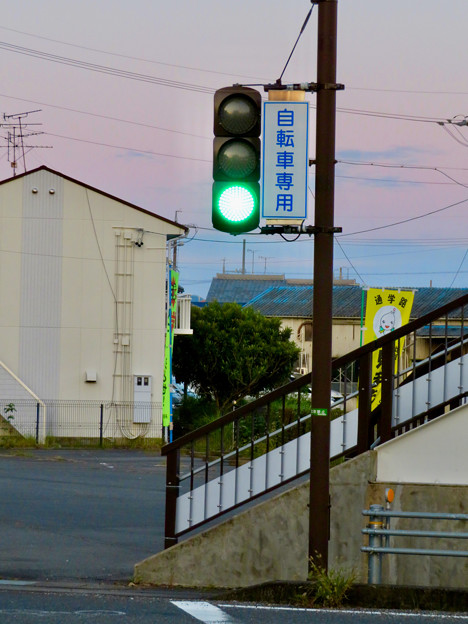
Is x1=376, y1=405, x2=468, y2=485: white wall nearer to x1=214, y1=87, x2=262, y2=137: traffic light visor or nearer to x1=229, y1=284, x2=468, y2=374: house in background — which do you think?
x1=214, y1=87, x2=262, y2=137: traffic light visor

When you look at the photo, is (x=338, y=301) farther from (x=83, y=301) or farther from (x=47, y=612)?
(x=47, y=612)

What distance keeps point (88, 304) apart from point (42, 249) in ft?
8.17

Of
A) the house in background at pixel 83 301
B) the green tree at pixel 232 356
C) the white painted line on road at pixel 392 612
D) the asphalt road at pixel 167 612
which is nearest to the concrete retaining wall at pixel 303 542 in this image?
the asphalt road at pixel 167 612

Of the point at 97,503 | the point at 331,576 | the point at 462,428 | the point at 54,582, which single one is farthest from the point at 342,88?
the point at 97,503

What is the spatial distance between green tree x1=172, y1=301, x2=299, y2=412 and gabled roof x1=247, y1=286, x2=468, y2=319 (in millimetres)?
20609

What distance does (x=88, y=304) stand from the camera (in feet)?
113

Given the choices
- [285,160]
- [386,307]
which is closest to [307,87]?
[285,160]

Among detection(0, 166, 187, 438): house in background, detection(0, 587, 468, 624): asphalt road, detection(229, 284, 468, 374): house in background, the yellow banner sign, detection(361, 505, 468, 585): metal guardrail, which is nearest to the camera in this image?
detection(0, 587, 468, 624): asphalt road

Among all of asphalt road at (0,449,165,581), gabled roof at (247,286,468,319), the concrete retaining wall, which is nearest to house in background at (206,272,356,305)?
gabled roof at (247,286,468,319)

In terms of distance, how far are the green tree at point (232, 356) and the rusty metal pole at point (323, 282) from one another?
28848 mm

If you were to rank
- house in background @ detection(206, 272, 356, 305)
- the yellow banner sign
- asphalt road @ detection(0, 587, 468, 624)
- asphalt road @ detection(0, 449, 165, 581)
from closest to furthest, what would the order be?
asphalt road @ detection(0, 587, 468, 624) → asphalt road @ detection(0, 449, 165, 581) → the yellow banner sign → house in background @ detection(206, 272, 356, 305)

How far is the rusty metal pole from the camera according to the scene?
312 inches

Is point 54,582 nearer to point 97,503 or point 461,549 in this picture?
point 461,549

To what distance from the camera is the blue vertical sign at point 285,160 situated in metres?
7.71
